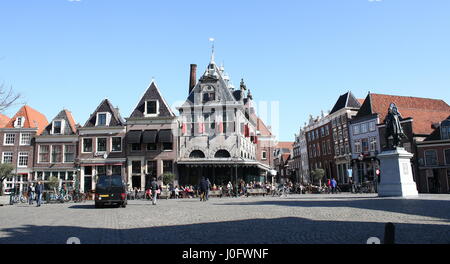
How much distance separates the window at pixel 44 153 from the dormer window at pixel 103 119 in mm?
6544

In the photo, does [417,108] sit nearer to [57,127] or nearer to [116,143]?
[116,143]

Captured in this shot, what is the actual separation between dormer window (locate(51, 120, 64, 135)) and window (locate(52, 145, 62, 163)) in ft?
5.43

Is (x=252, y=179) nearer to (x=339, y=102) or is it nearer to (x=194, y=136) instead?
(x=194, y=136)

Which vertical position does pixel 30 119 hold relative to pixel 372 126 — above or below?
above

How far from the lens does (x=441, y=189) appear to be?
3897cm

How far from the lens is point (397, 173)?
66.4 ft

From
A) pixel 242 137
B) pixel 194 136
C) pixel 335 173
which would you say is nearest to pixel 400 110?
pixel 335 173

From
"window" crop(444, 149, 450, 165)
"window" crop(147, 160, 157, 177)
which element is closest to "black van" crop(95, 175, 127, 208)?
"window" crop(147, 160, 157, 177)

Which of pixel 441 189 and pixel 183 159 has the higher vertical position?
pixel 183 159

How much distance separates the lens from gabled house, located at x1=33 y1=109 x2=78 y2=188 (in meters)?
38.1

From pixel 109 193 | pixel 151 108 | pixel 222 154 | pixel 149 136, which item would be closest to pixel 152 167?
pixel 149 136

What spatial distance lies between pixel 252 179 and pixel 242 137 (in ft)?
16.0

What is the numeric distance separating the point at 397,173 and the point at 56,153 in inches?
1352
